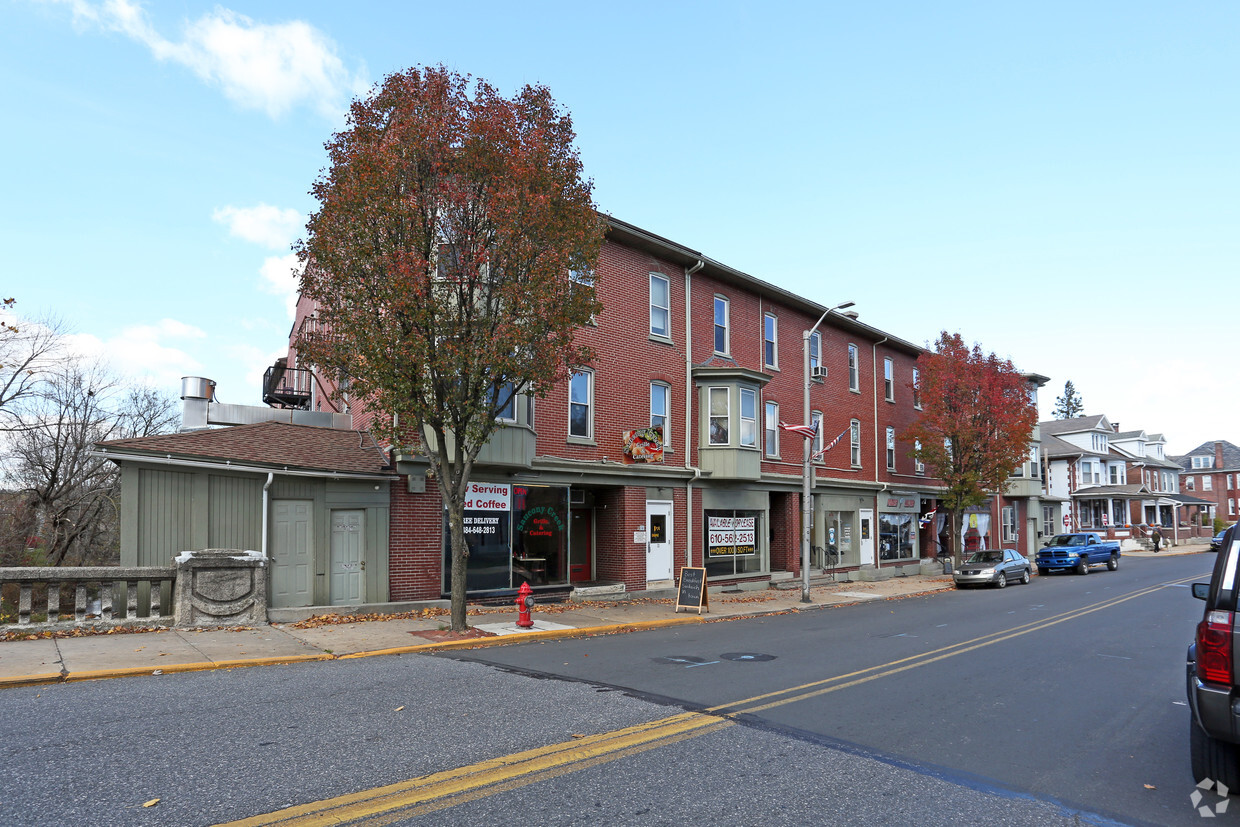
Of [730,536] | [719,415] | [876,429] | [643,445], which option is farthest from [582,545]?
[876,429]

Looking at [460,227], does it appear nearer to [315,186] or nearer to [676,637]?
[315,186]

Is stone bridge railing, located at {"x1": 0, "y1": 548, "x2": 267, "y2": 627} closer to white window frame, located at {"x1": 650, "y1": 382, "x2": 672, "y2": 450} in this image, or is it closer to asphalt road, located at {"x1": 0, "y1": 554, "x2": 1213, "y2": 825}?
asphalt road, located at {"x1": 0, "y1": 554, "x2": 1213, "y2": 825}

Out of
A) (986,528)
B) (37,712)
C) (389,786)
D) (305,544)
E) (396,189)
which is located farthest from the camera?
(986,528)

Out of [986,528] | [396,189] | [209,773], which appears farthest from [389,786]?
[986,528]

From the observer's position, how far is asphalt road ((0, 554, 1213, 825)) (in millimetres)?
5098

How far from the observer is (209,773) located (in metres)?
5.57

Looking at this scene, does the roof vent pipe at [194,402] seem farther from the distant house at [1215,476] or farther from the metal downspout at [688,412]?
the distant house at [1215,476]

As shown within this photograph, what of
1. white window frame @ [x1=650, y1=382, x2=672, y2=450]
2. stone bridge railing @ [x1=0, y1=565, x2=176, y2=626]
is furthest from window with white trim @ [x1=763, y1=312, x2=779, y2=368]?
stone bridge railing @ [x1=0, y1=565, x2=176, y2=626]

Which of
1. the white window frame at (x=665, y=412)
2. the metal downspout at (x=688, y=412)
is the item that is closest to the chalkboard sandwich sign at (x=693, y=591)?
the metal downspout at (x=688, y=412)

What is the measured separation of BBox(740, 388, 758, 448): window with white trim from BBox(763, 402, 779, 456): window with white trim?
1.95m

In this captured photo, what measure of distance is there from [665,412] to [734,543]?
198 inches

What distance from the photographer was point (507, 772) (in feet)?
18.6

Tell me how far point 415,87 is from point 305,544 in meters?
8.74

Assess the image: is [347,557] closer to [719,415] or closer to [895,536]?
[719,415]
